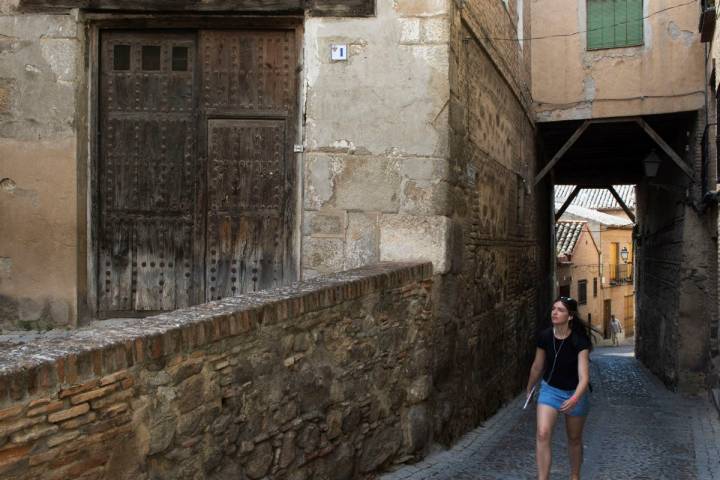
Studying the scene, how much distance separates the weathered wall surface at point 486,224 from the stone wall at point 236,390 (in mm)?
1058

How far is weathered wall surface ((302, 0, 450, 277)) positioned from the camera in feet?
22.0

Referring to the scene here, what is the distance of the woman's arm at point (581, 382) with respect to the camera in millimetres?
5305

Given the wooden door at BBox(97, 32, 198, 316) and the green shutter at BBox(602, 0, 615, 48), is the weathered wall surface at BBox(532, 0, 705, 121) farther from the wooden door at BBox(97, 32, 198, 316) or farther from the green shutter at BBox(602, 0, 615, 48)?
the wooden door at BBox(97, 32, 198, 316)

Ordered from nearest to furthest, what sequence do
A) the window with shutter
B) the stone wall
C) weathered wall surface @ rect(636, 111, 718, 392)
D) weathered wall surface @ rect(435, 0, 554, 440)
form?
1. the stone wall
2. weathered wall surface @ rect(435, 0, 554, 440)
3. weathered wall surface @ rect(636, 111, 718, 392)
4. the window with shutter

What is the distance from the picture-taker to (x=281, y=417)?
13.5ft

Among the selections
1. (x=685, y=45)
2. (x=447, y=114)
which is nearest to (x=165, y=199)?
(x=447, y=114)

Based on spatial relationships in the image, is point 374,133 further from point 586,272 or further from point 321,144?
point 586,272

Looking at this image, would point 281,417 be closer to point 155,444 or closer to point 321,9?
point 155,444

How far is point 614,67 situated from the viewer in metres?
12.0

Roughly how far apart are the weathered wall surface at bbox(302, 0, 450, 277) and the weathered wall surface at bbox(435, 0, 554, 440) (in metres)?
0.28

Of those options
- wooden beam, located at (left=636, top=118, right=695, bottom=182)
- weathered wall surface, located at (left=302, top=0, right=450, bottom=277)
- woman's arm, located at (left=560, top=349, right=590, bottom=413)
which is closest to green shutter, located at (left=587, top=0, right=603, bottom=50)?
wooden beam, located at (left=636, top=118, right=695, bottom=182)

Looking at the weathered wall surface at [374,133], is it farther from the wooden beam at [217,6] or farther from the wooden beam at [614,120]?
the wooden beam at [614,120]

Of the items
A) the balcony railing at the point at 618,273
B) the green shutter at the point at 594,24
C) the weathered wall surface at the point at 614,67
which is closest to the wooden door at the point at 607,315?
the balcony railing at the point at 618,273

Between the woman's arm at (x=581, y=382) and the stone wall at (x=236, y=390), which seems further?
the woman's arm at (x=581, y=382)
